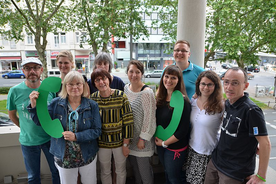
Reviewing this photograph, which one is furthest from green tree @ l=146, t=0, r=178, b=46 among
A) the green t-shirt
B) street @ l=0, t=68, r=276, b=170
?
the green t-shirt

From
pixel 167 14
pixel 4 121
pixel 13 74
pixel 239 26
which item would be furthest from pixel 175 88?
pixel 13 74

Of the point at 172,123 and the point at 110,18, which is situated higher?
the point at 110,18

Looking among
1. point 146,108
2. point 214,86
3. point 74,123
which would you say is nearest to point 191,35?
point 214,86

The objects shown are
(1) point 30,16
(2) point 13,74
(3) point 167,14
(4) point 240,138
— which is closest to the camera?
(4) point 240,138

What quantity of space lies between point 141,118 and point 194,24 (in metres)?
1.80

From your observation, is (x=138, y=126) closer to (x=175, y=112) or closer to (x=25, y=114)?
(x=175, y=112)

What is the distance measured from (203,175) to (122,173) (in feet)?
2.56

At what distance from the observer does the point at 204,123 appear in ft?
5.33

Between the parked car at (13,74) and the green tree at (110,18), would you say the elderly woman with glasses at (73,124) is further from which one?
the parked car at (13,74)

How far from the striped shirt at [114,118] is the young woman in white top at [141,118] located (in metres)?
0.10

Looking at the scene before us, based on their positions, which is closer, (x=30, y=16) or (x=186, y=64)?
(x=186, y=64)

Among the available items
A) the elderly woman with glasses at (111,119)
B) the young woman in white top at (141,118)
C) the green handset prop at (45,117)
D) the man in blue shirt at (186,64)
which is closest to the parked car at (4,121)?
the green handset prop at (45,117)

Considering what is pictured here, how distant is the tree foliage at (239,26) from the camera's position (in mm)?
6562

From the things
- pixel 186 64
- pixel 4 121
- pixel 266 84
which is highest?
pixel 186 64
